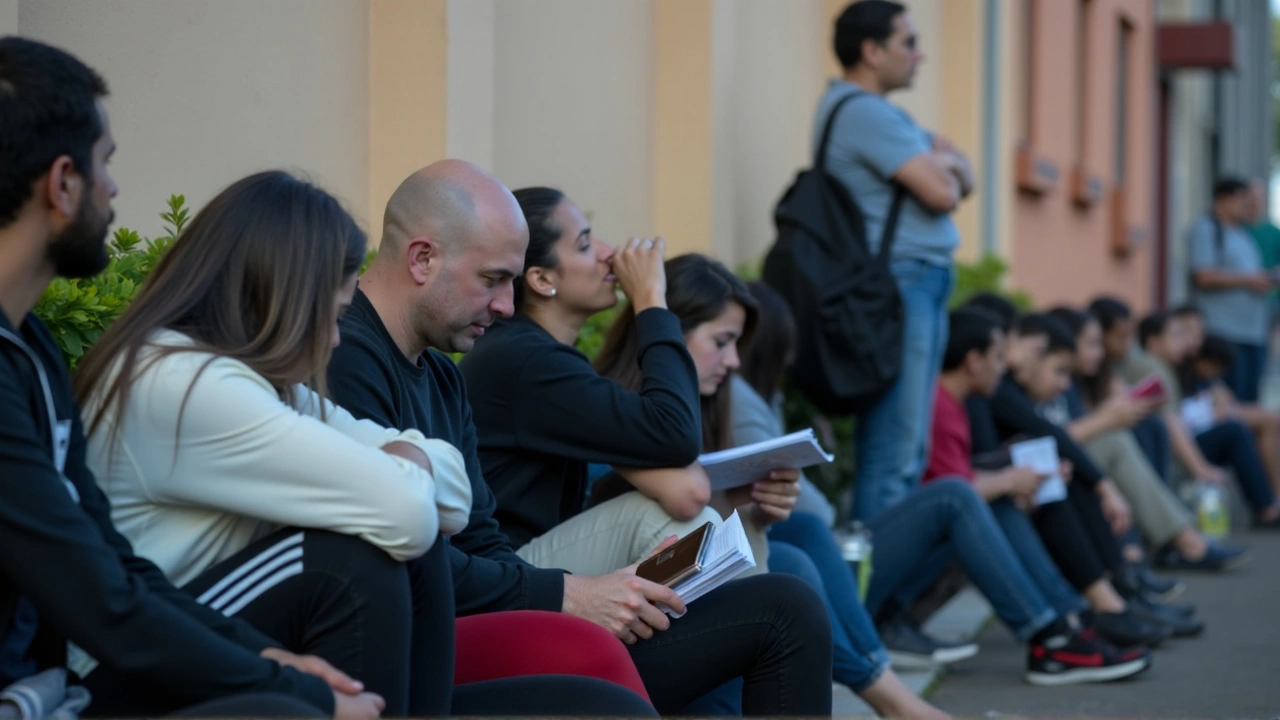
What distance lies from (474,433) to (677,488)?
515 mm

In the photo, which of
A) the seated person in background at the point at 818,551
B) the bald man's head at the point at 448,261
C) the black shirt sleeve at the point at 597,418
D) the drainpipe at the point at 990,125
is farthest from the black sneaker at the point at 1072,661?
the drainpipe at the point at 990,125

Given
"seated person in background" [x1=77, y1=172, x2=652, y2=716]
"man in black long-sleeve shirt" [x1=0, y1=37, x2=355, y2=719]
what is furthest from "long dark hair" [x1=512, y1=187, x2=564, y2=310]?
"man in black long-sleeve shirt" [x1=0, y1=37, x2=355, y2=719]

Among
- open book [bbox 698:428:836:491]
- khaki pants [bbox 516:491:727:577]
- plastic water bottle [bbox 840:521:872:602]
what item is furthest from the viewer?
plastic water bottle [bbox 840:521:872:602]

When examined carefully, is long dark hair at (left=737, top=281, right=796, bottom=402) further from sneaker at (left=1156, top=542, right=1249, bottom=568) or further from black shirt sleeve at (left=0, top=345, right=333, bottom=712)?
sneaker at (left=1156, top=542, right=1249, bottom=568)

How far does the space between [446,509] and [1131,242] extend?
594 inches

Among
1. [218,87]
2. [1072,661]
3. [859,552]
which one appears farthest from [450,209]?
[1072,661]

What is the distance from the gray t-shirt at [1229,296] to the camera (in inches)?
484

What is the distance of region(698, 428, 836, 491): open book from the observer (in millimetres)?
4031

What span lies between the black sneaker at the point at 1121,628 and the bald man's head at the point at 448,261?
338 cm

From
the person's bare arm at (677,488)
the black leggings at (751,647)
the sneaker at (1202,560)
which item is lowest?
the sneaker at (1202,560)

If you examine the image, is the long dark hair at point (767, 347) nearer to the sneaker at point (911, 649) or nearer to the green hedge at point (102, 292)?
the sneaker at point (911, 649)

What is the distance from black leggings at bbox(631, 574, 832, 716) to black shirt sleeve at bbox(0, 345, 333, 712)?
3.66 ft

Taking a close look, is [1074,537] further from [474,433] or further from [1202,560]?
[474,433]

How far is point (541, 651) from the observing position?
3.20 m
